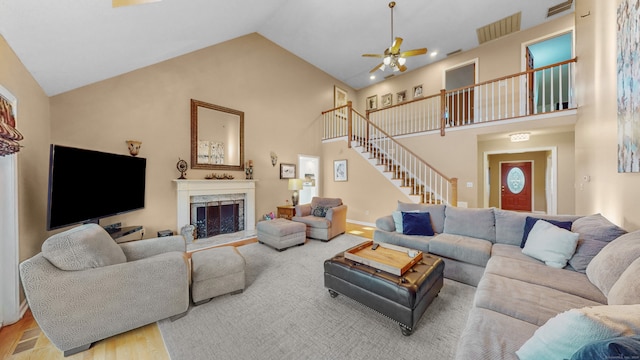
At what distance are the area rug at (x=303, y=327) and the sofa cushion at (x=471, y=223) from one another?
791 mm

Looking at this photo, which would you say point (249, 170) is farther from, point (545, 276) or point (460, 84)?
point (460, 84)

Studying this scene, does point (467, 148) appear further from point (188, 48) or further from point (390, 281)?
point (188, 48)

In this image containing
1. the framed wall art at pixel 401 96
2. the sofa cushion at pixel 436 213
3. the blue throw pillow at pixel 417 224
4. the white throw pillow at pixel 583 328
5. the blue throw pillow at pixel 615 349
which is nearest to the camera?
the blue throw pillow at pixel 615 349

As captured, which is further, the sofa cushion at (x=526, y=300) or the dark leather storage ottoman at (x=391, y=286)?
the dark leather storage ottoman at (x=391, y=286)

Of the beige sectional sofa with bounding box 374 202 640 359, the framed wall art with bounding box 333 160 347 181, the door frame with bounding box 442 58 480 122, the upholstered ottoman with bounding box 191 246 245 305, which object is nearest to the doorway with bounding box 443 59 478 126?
the door frame with bounding box 442 58 480 122

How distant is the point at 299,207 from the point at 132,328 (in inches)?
129

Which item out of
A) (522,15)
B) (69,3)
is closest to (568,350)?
(69,3)

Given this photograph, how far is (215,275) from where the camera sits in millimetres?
2234

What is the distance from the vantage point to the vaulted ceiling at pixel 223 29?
1.97 meters

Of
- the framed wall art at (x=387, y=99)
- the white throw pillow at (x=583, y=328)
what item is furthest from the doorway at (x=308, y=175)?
the white throw pillow at (x=583, y=328)

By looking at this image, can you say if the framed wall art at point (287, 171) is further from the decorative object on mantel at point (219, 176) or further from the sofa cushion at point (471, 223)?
the sofa cushion at point (471, 223)

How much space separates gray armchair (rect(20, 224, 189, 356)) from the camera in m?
1.50

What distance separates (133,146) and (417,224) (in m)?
4.66

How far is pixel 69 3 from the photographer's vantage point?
1815 millimetres
